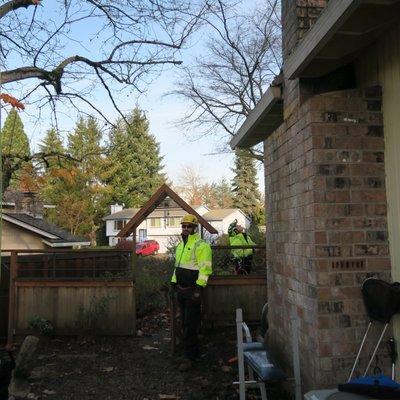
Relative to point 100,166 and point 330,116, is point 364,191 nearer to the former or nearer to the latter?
point 330,116

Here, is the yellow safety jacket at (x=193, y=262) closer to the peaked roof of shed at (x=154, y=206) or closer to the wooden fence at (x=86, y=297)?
the peaked roof of shed at (x=154, y=206)

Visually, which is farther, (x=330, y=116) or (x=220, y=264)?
(x=220, y=264)

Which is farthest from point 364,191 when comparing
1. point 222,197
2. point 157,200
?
point 222,197

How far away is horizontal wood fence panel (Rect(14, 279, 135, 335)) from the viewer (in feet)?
28.1

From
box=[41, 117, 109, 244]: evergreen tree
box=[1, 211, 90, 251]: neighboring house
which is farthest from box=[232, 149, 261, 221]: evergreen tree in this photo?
box=[1, 211, 90, 251]: neighboring house

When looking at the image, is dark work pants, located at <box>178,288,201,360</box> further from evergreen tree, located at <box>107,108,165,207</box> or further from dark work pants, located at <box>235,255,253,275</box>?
evergreen tree, located at <box>107,108,165,207</box>

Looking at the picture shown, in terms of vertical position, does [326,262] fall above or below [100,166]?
below

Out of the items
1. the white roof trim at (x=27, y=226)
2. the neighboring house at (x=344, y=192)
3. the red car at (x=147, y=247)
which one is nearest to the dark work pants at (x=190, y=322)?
the neighboring house at (x=344, y=192)

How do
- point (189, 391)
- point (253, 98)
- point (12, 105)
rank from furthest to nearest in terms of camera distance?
point (253, 98), point (12, 105), point (189, 391)

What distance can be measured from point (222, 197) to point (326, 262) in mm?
89966

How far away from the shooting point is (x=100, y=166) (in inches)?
2096

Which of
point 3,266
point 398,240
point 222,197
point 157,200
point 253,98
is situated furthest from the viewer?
point 222,197

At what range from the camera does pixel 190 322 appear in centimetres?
691

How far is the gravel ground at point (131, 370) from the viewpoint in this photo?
574 cm
